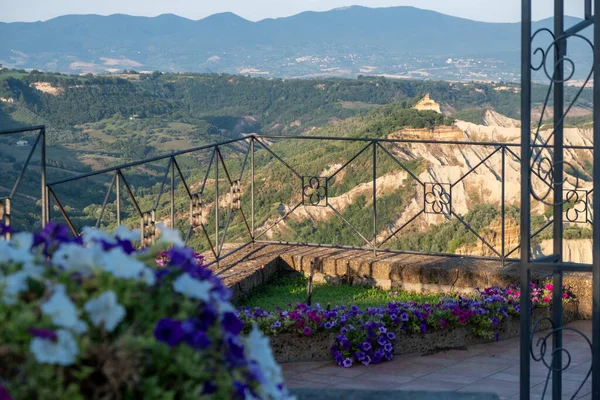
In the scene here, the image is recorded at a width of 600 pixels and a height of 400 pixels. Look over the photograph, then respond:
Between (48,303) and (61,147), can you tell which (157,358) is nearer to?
(48,303)

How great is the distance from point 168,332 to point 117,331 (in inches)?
2.8

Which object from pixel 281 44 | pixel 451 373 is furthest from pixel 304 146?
pixel 281 44

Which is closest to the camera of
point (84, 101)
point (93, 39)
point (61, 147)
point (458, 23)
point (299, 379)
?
point (299, 379)

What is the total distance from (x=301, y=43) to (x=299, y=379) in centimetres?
10220

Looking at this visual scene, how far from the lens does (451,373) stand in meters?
4.02

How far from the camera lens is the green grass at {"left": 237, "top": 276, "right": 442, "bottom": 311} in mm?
5180

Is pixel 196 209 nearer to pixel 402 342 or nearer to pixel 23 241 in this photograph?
pixel 402 342

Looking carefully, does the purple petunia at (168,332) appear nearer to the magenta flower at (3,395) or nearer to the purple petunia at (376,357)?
the magenta flower at (3,395)

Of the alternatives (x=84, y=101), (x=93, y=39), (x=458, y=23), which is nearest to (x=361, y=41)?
(x=458, y=23)

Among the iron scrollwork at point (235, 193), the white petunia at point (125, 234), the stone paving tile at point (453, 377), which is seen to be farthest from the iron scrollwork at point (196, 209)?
the white petunia at point (125, 234)

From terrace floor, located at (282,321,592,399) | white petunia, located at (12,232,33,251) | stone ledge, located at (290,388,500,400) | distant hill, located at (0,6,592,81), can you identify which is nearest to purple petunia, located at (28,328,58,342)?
white petunia, located at (12,232,33,251)

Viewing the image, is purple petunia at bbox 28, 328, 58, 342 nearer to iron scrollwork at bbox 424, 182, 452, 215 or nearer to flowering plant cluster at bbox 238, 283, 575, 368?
flowering plant cluster at bbox 238, 283, 575, 368

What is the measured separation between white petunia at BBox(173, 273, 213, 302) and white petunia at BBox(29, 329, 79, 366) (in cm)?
17

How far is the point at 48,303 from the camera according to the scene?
1.02m
